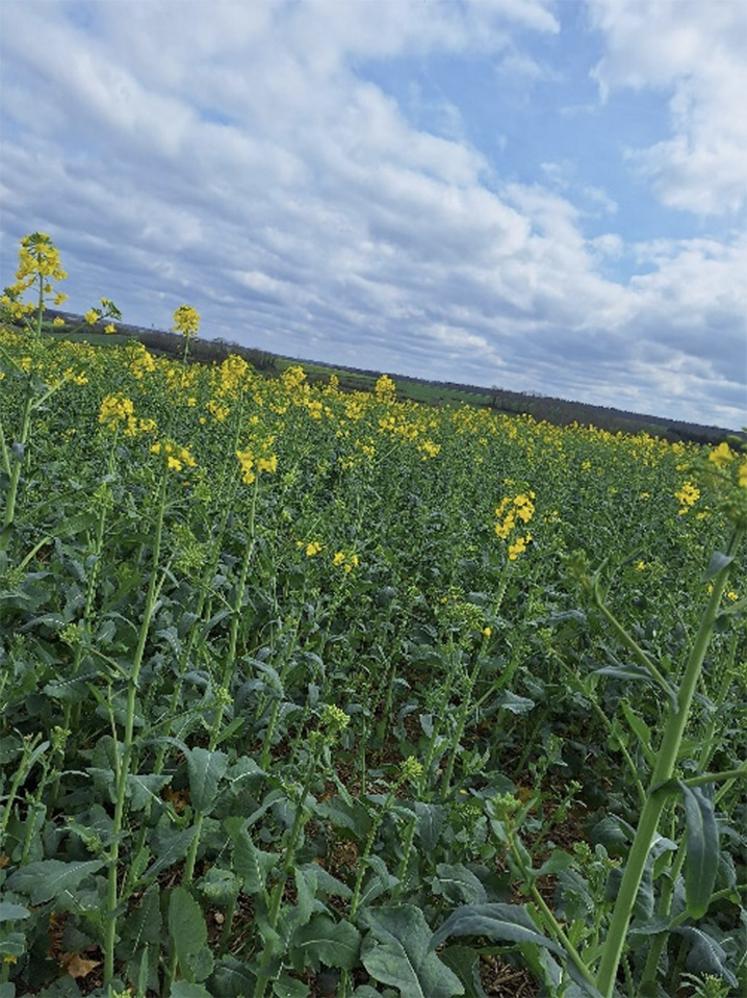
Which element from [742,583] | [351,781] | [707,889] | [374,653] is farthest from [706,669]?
[707,889]

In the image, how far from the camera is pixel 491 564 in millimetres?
5418

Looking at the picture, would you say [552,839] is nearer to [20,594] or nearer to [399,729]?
[399,729]

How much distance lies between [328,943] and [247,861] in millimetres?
402

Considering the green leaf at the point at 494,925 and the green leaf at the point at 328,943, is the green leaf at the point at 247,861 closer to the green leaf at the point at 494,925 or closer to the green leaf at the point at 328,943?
the green leaf at the point at 328,943

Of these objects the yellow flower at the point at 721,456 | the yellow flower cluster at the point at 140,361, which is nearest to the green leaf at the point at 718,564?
the yellow flower at the point at 721,456

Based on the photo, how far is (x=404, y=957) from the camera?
2.29 meters

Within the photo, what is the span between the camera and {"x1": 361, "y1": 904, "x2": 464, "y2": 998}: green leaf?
2.19 meters

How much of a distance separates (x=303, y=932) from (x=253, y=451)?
7.98ft

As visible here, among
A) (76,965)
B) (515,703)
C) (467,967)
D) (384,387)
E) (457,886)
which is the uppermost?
(384,387)

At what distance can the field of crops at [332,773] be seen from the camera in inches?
82.7

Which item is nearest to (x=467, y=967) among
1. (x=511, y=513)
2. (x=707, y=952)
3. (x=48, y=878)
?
(x=707, y=952)

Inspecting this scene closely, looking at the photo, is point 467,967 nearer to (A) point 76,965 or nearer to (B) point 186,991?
(B) point 186,991

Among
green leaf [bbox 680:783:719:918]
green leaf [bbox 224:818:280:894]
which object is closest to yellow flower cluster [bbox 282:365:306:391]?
green leaf [bbox 224:818:280:894]

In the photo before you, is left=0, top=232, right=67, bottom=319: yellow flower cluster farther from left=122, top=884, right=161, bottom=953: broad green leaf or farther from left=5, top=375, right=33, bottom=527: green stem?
left=122, top=884, right=161, bottom=953: broad green leaf
